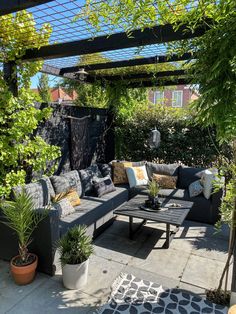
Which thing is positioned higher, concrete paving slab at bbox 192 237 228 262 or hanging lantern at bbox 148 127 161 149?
hanging lantern at bbox 148 127 161 149

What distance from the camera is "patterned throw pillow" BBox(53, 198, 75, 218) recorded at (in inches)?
140

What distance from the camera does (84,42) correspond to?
3.09 meters

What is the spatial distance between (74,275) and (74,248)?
0.97ft

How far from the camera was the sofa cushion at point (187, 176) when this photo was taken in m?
5.17

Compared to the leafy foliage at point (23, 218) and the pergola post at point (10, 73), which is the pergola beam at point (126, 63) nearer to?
the pergola post at point (10, 73)

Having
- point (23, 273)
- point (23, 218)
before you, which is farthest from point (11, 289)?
point (23, 218)

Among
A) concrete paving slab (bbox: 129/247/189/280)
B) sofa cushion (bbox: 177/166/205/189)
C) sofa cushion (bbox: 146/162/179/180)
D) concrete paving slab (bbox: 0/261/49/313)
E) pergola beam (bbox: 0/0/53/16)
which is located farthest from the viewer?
sofa cushion (bbox: 146/162/179/180)

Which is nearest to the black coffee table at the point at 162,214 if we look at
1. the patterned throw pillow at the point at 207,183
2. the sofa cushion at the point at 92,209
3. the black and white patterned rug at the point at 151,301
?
the sofa cushion at the point at 92,209

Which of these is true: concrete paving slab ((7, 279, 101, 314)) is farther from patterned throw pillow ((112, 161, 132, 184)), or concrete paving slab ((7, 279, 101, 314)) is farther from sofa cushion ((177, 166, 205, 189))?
sofa cushion ((177, 166, 205, 189))

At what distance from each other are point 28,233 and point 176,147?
182 inches

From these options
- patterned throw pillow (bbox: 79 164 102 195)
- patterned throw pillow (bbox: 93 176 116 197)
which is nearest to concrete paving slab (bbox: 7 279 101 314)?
patterned throw pillow (bbox: 93 176 116 197)

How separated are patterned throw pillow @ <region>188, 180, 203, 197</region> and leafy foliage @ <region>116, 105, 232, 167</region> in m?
1.51

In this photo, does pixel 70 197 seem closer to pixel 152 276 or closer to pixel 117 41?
pixel 152 276

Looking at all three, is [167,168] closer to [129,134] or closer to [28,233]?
[129,134]
